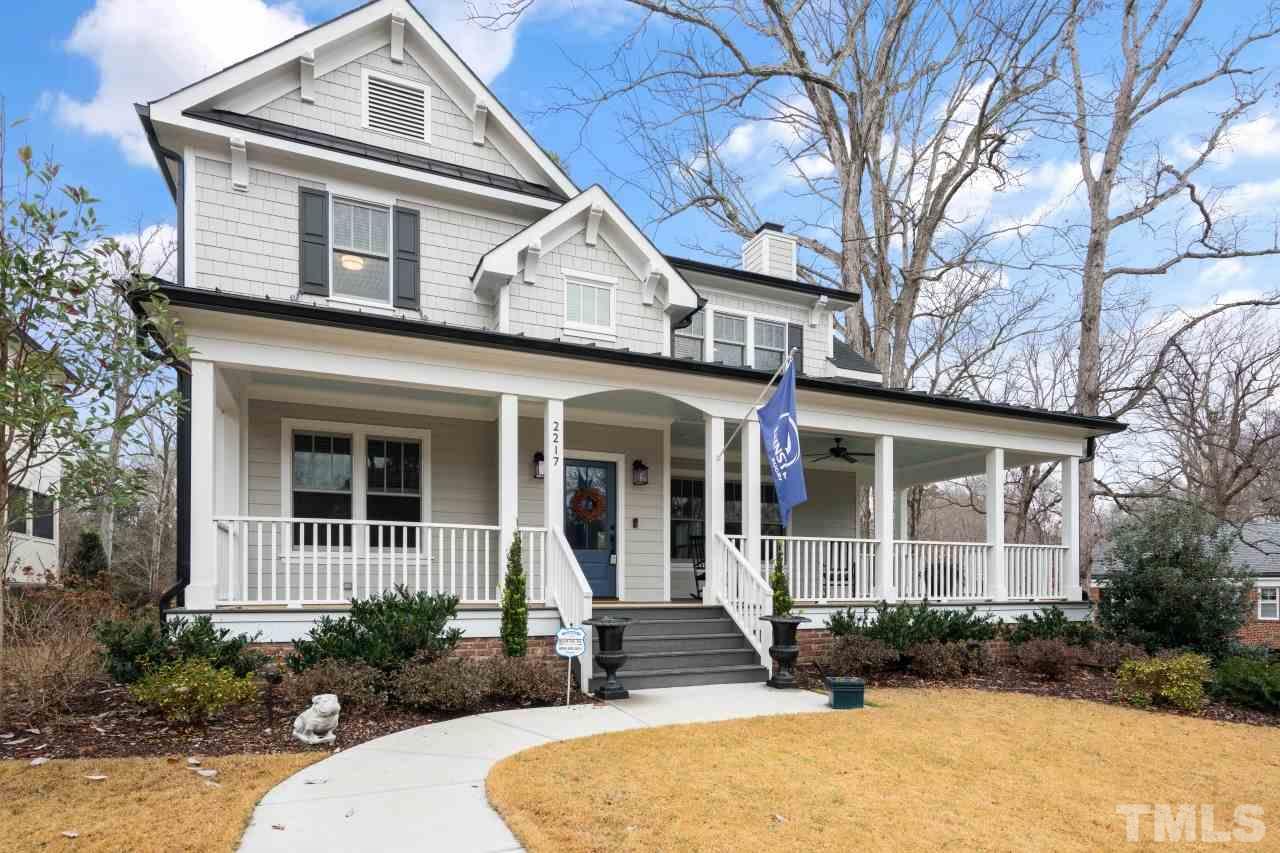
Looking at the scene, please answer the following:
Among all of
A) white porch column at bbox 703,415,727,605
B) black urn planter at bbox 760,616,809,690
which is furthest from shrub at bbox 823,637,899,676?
white porch column at bbox 703,415,727,605

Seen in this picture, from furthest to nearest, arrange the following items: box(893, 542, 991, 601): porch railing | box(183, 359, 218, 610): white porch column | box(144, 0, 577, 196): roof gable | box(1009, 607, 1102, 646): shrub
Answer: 1. box(893, 542, 991, 601): porch railing
2. box(1009, 607, 1102, 646): shrub
3. box(144, 0, 577, 196): roof gable
4. box(183, 359, 218, 610): white porch column

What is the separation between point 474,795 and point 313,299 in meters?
7.54

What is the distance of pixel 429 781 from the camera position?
5.66m

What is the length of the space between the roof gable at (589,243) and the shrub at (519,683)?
5.40m

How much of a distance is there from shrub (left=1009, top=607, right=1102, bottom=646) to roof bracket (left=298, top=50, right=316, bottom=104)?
12.7m

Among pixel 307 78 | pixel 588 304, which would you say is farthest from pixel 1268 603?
pixel 307 78

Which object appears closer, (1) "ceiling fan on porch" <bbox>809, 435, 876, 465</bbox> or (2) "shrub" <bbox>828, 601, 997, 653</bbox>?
(2) "shrub" <bbox>828, 601, 997, 653</bbox>

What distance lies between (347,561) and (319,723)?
4531 millimetres

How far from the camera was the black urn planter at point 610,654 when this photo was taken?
8.69 meters

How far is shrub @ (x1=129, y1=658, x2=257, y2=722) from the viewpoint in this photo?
6754mm

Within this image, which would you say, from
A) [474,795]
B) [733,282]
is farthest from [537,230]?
[474,795]

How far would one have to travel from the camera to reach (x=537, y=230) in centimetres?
1155

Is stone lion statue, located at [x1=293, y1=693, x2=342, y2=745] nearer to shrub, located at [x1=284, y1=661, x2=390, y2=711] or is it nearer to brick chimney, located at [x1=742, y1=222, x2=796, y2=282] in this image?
shrub, located at [x1=284, y1=661, x2=390, y2=711]

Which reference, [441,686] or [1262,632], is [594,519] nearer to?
[441,686]
